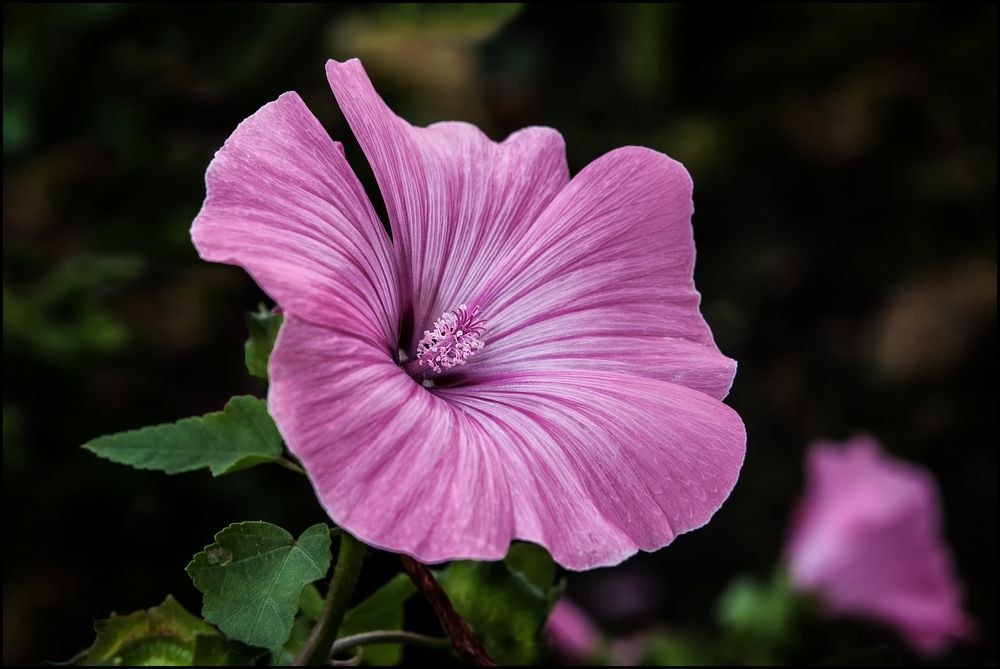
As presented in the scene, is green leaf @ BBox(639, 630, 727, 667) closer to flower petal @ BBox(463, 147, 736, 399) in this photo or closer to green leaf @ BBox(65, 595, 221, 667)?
flower petal @ BBox(463, 147, 736, 399)

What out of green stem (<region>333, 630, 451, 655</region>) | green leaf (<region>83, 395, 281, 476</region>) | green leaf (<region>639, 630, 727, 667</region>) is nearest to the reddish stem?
green stem (<region>333, 630, 451, 655</region>)

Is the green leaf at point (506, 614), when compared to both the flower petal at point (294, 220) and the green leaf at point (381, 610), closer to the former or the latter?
the green leaf at point (381, 610)

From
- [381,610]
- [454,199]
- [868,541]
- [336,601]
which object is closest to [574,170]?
[868,541]

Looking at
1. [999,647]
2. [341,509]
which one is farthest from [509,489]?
[999,647]

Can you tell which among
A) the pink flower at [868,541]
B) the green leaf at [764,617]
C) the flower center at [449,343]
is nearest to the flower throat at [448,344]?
the flower center at [449,343]

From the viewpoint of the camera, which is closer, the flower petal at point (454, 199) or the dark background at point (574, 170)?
the flower petal at point (454, 199)

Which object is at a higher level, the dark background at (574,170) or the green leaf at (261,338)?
the green leaf at (261,338)

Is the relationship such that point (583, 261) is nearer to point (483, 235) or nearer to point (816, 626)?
point (483, 235)
